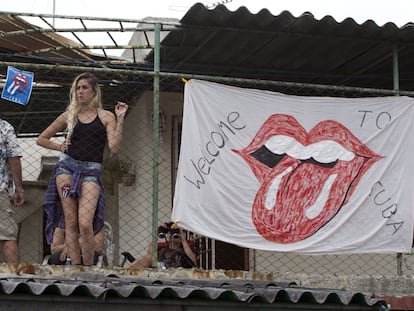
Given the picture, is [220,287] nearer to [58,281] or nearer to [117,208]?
[58,281]

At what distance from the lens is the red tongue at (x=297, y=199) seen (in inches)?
299

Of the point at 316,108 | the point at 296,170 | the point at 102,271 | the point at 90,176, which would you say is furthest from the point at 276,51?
the point at 102,271

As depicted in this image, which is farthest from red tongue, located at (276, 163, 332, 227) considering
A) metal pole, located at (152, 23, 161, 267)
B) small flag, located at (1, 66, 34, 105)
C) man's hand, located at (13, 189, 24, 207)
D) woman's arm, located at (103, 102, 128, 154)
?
small flag, located at (1, 66, 34, 105)

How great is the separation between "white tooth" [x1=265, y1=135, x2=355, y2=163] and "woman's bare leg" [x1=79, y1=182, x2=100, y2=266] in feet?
5.80

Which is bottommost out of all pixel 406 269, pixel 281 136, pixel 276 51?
pixel 406 269

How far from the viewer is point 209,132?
25.0ft

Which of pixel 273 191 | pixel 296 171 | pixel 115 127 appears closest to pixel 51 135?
pixel 115 127

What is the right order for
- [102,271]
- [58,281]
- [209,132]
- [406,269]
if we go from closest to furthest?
[58,281] → [102,271] → [209,132] → [406,269]

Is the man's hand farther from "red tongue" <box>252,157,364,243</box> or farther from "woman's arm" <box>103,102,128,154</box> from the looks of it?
"red tongue" <box>252,157,364,243</box>

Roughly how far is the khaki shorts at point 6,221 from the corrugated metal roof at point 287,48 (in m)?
2.27

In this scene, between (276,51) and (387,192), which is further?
(276,51)

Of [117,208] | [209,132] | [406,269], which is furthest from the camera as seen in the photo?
[117,208]

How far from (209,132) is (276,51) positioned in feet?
5.15

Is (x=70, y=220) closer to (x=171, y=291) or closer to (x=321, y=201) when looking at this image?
(x=171, y=291)
